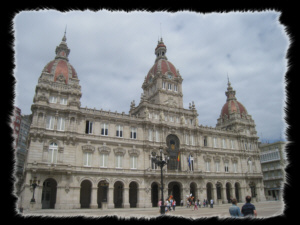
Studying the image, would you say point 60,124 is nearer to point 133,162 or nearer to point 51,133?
point 51,133

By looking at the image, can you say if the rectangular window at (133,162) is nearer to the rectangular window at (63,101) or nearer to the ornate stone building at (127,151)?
the ornate stone building at (127,151)

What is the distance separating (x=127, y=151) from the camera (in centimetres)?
4372

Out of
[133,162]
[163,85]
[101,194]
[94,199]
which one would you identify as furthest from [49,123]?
[163,85]

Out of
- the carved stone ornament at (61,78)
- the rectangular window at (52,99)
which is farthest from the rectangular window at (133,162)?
the carved stone ornament at (61,78)

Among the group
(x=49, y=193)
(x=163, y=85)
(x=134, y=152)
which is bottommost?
(x=49, y=193)

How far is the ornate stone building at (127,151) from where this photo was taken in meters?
37.2

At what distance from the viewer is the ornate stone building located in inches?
1463

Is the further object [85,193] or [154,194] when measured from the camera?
[154,194]

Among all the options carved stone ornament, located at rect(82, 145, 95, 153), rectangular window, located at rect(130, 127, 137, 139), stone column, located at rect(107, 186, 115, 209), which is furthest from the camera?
rectangular window, located at rect(130, 127, 137, 139)

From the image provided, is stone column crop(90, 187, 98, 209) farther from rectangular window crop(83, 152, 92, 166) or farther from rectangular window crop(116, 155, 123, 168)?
rectangular window crop(116, 155, 123, 168)

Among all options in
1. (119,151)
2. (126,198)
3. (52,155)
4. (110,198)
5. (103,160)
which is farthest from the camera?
(119,151)

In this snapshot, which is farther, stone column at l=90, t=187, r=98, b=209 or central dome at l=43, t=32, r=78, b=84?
central dome at l=43, t=32, r=78, b=84

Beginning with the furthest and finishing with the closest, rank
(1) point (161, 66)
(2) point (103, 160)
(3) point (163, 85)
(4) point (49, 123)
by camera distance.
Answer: (1) point (161, 66)
(3) point (163, 85)
(2) point (103, 160)
(4) point (49, 123)

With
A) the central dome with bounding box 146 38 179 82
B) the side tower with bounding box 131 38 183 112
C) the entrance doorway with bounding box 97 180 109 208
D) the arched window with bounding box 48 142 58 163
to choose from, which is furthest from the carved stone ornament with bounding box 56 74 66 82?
Result: the central dome with bounding box 146 38 179 82
